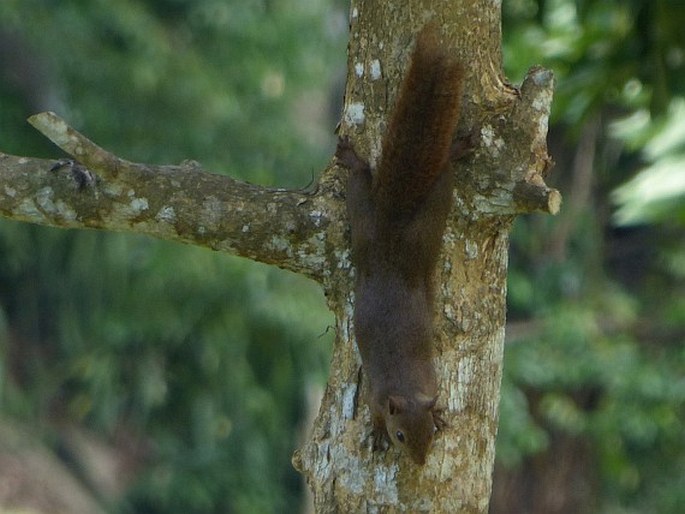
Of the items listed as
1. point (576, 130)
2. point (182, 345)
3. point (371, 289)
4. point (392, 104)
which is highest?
point (182, 345)

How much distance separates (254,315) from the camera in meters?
10.4

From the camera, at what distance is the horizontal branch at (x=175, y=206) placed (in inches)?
110

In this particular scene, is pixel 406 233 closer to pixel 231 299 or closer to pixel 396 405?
pixel 396 405

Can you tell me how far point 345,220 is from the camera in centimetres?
280

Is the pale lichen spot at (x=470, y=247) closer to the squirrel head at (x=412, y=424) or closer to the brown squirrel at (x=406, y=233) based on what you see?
the brown squirrel at (x=406, y=233)

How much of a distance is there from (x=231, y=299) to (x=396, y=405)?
24.9 ft

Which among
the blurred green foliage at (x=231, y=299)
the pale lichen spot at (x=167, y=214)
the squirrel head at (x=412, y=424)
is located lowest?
the squirrel head at (x=412, y=424)

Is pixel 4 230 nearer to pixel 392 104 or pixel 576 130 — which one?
pixel 576 130

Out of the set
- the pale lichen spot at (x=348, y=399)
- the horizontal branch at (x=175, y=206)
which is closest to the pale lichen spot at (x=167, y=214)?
the horizontal branch at (x=175, y=206)

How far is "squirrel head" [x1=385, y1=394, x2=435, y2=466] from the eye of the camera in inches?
102

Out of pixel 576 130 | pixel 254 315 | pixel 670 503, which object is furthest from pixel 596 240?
pixel 576 130

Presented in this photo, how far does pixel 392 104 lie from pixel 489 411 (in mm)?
673

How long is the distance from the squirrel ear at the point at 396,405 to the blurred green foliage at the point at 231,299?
6886mm

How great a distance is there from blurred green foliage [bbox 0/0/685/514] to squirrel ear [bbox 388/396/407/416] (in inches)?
271
